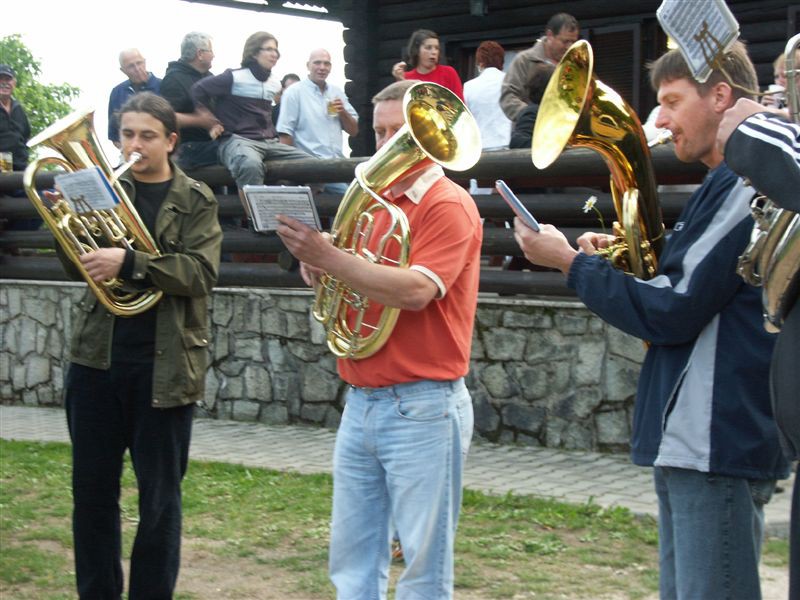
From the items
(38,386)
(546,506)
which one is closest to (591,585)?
(546,506)

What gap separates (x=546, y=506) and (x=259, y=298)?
3.58 meters

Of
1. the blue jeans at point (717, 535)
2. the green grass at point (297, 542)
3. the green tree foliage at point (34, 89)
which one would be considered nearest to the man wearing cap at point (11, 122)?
the green grass at point (297, 542)

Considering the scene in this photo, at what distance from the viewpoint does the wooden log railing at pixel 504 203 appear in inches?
295

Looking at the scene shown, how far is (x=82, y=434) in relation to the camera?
13.1 feet

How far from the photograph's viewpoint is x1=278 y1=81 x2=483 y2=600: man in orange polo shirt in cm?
325

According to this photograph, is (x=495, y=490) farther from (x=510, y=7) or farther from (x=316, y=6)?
(x=316, y=6)

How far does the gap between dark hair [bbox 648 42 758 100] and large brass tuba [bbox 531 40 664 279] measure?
0.84 ft

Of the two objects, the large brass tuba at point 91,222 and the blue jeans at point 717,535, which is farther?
the large brass tuba at point 91,222

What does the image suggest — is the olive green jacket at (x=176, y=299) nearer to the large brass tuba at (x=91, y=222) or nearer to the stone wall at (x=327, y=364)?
the large brass tuba at (x=91, y=222)

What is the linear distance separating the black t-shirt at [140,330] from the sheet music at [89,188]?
0.92 feet

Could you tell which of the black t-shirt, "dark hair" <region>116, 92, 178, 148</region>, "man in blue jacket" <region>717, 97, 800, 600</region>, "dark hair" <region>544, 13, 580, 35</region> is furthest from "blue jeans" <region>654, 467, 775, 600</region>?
"dark hair" <region>544, 13, 580, 35</region>

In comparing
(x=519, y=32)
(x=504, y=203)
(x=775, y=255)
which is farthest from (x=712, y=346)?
(x=519, y=32)

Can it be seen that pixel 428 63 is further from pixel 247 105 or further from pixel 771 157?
pixel 771 157

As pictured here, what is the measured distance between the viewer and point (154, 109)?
4.14 metres
